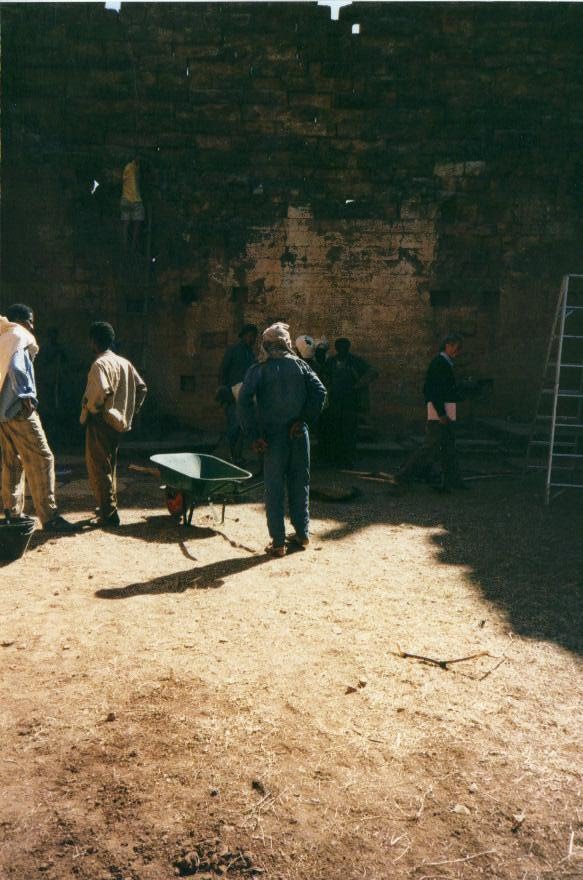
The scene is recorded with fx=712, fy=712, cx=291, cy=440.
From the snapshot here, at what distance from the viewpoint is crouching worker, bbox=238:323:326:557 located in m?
6.06

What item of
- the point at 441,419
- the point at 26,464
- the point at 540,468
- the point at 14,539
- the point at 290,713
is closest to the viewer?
the point at 290,713

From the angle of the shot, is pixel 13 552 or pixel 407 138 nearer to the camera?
pixel 13 552

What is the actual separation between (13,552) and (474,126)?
32.1 ft

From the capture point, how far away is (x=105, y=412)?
655cm

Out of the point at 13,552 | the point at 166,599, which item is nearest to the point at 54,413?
the point at 13,552

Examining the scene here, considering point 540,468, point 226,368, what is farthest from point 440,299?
point 226,368

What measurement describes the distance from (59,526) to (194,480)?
1.38 m

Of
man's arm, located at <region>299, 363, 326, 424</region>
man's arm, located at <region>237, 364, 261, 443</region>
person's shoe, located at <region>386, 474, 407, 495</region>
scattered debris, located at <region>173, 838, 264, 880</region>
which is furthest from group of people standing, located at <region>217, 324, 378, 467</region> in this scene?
scattered debris, located at <region>173, 838, 264, 880</region>

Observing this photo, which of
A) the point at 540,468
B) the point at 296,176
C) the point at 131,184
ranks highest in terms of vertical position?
the point at 296,176

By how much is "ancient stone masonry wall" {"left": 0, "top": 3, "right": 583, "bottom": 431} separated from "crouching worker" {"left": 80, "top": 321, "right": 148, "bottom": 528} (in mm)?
4909

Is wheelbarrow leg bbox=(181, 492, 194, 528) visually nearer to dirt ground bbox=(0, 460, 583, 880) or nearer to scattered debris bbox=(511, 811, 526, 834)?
dirt ground bbox=(0, 460, 583, 880)

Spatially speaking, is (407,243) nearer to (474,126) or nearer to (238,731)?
(474,126)

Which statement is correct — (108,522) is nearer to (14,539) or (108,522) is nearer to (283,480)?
(14,539)

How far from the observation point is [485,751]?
3.13 metres
